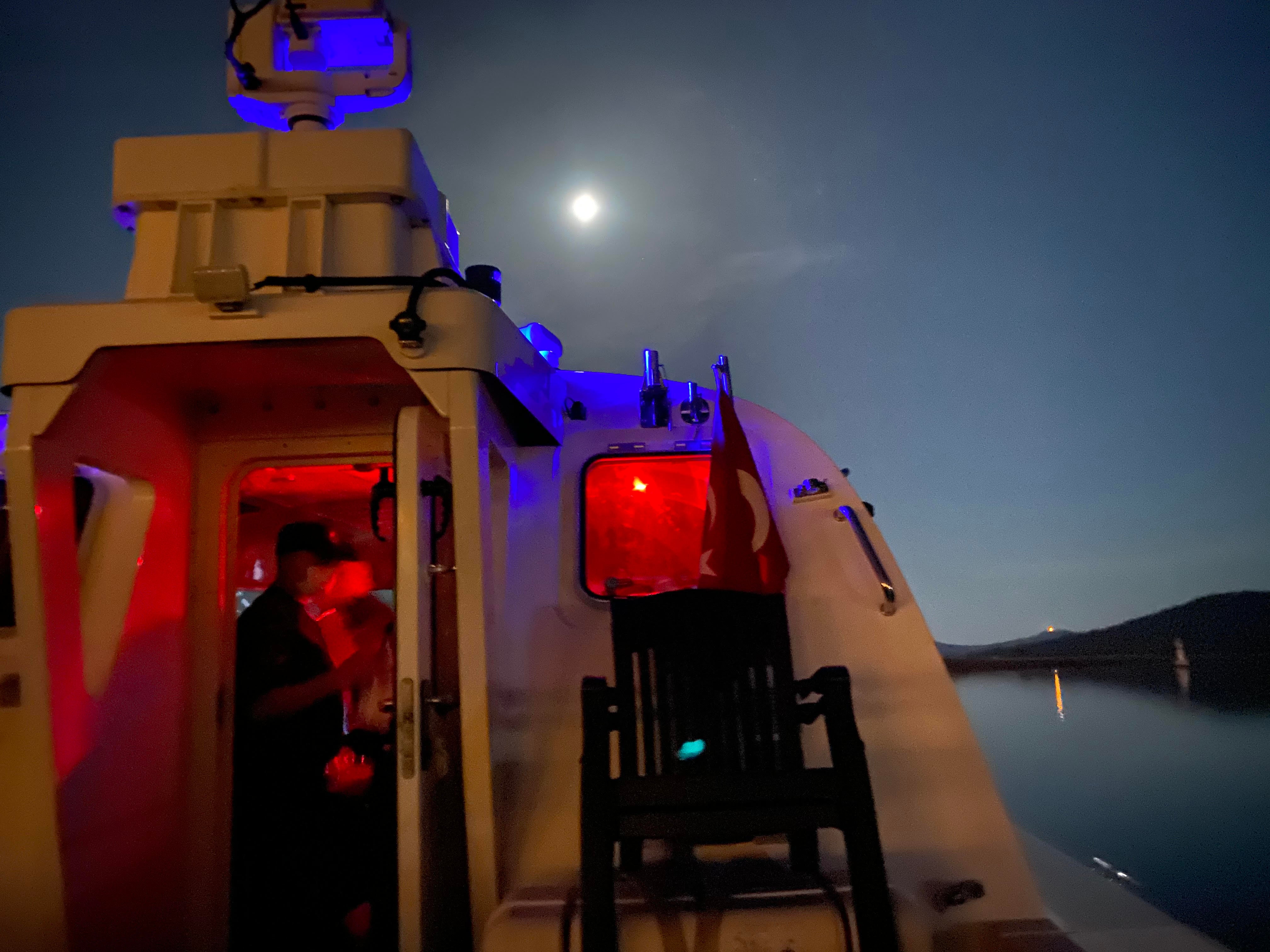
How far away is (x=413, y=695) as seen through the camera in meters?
1.94

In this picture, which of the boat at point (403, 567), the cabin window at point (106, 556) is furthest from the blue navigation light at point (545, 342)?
the cabin window at point (106, 556)

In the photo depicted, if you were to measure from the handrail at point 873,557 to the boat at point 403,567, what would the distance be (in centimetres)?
1

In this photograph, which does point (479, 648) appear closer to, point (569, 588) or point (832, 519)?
point (569, 588)

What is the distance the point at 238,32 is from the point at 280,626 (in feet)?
7.68

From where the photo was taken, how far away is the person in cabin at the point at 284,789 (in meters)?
2.75

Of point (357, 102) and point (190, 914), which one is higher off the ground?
point (357, 102)

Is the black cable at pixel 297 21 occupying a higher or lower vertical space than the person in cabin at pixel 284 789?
higher

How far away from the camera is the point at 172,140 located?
2.35 m

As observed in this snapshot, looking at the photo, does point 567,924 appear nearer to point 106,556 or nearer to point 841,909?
point 841,909

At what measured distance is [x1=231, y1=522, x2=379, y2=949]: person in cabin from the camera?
275 centimetres

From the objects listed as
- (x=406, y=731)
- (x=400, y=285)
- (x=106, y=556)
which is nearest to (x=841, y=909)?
(x=406, y=731)

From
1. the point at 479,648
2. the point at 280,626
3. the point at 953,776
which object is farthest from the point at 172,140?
the point at 953,776

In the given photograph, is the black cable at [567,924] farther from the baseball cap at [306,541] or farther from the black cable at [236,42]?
the black cable at [236,42]

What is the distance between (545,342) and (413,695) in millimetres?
1811
